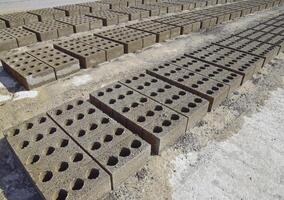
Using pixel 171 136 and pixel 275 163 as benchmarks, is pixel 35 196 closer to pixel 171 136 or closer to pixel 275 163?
pixel 171 136

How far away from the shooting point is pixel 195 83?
4.27 metres

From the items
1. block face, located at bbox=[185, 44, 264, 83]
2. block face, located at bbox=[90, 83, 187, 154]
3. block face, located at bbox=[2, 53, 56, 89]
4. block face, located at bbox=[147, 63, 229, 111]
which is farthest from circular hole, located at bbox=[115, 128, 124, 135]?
block face, located at bbox=[185, 44, 264, 83]

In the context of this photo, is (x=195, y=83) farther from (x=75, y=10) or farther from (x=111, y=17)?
(x=75, y=10)

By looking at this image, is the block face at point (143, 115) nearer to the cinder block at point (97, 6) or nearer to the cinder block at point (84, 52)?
the cinder block at point (84, 52)

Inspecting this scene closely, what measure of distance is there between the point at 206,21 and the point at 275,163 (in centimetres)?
643

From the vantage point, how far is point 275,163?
3141 millimetres

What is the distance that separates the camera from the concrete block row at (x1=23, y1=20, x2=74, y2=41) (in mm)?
7195

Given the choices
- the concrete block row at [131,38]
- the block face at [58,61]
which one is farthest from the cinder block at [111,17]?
the block face at [58,61]

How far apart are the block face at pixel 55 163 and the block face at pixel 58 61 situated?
206cm

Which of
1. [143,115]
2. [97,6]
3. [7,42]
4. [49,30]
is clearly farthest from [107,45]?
[97,6]

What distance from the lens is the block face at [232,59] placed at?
15.9ft

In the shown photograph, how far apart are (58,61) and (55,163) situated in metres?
3.09

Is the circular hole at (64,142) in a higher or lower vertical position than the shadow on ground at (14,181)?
higher

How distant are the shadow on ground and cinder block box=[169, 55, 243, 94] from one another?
322cm
